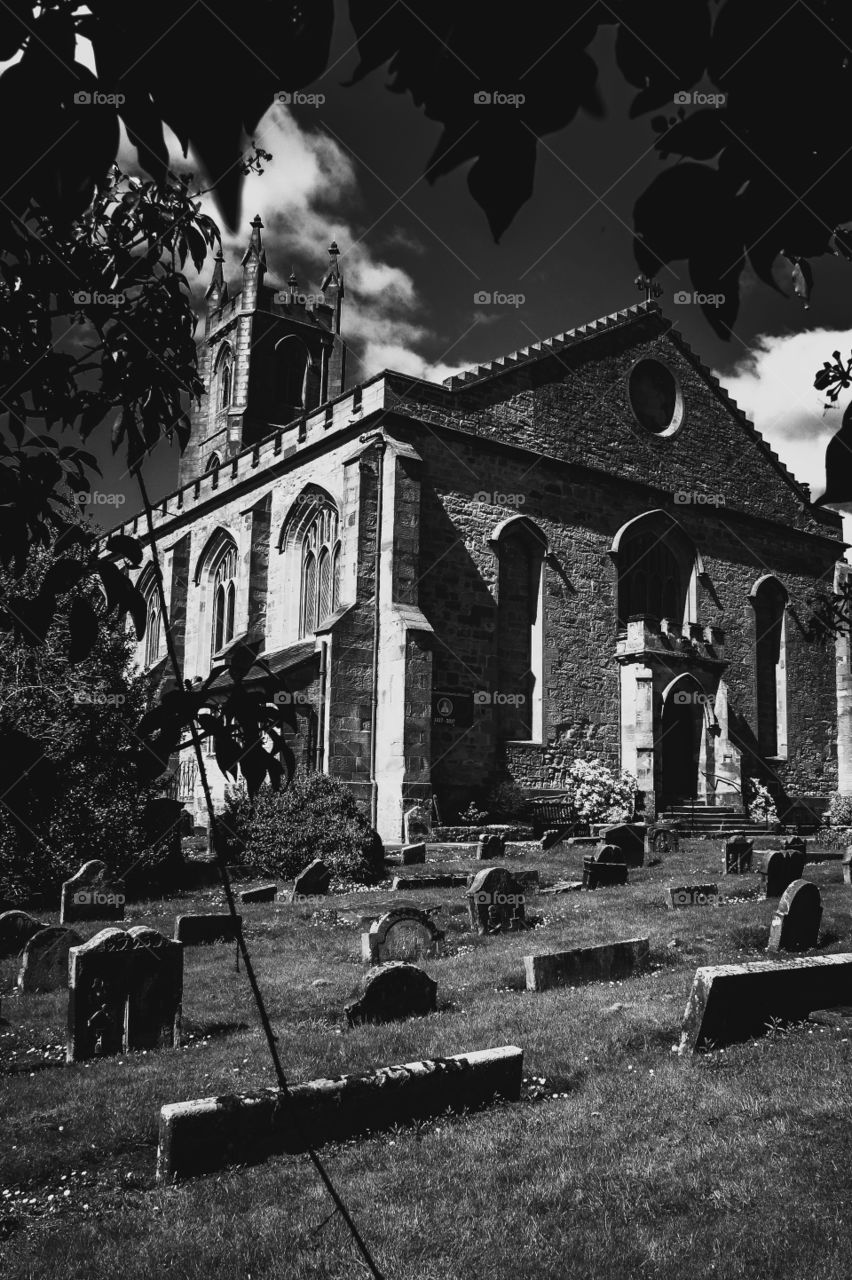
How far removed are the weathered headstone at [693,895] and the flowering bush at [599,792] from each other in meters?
9.76

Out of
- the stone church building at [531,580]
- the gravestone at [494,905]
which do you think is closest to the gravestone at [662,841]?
the stone church building at [531,580]

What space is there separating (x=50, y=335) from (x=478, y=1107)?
507cm

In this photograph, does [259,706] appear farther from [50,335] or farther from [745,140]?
[50,335]

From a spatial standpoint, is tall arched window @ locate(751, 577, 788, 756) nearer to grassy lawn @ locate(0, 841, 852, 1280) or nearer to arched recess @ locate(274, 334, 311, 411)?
grassy lawn @ locate(0, 841, 852, 1280)

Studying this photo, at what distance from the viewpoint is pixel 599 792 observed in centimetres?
2342

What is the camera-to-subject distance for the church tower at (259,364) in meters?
44.6

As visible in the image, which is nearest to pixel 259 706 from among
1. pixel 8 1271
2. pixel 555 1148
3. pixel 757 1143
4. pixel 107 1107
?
pixel 8 1271

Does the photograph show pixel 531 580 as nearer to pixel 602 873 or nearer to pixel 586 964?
pixel 602 873

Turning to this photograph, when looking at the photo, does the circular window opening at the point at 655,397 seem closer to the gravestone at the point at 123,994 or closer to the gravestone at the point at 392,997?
the gravestone at the point at 392,997

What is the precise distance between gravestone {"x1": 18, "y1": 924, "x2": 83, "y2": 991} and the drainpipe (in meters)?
11.1

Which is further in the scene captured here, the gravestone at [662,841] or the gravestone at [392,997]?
the gravestone at [662,841]

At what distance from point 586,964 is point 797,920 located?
2287 mm

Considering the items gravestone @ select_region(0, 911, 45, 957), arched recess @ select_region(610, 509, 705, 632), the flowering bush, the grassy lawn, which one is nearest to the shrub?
gravestone @ select_region(0, 911, 45, 957)

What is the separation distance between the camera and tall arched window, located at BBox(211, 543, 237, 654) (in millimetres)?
29156
